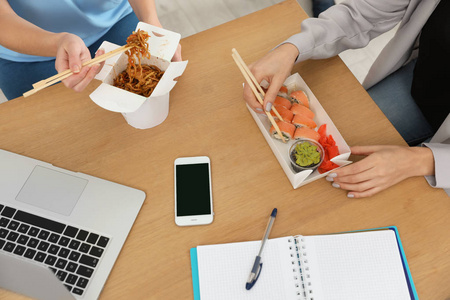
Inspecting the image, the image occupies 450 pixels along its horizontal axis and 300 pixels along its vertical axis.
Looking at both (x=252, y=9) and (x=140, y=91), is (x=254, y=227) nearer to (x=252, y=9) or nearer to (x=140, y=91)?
(x=140, y=91)

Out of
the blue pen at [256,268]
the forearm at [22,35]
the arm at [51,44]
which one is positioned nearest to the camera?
the blue pen at [256,268]

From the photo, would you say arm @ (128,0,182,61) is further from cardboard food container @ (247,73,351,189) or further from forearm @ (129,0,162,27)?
cardboard food container @ (247,73,351,189)

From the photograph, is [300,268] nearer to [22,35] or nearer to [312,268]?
[312,268]

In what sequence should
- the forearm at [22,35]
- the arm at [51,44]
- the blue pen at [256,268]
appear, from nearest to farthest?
the blue pen at [256,268] → the arm at [51,44] → the forearm at [22,35]

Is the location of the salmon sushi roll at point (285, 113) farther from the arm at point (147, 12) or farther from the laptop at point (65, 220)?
the arm at point (147, 12)

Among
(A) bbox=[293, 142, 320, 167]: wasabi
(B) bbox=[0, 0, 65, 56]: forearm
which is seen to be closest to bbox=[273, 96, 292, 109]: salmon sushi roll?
(A) bbox=[293, 142, 320, 167]: wasabi

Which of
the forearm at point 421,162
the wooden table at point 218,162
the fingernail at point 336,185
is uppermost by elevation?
the wooden table at point 218,162

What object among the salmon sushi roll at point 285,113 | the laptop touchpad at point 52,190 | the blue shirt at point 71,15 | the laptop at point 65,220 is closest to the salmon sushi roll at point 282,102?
the salmon sushi roll at point 285,113

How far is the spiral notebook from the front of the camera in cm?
79

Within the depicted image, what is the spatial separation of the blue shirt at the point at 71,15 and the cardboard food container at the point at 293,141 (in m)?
0.69

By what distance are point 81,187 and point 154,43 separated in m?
0.40

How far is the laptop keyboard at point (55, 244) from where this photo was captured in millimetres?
796

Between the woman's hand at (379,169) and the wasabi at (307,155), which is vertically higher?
the wasabi at (307,155)

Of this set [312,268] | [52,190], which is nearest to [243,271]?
[312,268]
